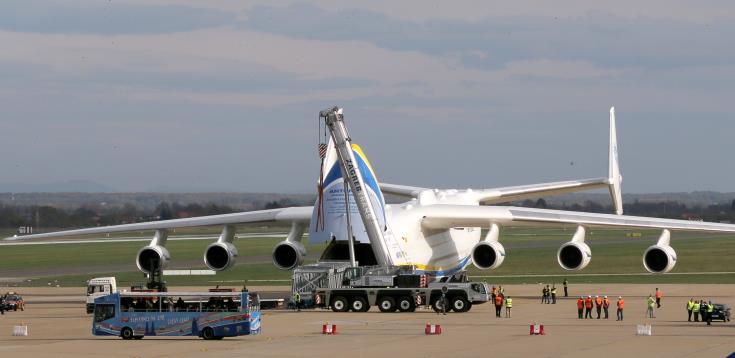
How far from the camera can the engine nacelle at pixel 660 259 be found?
47.3 metres

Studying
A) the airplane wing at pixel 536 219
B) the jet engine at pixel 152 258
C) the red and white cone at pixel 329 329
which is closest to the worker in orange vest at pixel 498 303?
the airplane wing at pixel 536 219

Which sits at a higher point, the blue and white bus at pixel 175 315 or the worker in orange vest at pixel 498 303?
the worker in orange vest at pixel 498 303

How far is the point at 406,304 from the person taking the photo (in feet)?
144

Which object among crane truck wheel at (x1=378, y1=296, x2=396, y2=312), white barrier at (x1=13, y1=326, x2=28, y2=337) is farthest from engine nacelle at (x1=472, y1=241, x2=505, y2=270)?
white barrier at (x1=13, y1=326, x2=28, y2=337)

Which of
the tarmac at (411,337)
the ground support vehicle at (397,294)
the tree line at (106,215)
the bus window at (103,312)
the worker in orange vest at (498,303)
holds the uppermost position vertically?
the tree line at (106,215)

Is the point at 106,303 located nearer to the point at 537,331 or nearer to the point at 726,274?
the point at 537,331

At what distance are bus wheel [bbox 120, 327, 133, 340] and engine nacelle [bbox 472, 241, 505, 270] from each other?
15881 mm

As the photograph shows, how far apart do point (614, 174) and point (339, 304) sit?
1856cm

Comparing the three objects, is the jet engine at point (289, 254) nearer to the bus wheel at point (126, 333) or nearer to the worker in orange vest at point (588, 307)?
the worker in orange vest at point (588, 307)

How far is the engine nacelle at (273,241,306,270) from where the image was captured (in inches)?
1886

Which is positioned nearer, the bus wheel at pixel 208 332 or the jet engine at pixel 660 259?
the bus wheel at pixel 208 332

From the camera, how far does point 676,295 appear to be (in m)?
52.8

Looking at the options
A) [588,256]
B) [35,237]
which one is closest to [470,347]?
[588,256]

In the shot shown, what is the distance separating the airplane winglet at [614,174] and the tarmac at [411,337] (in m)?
10.1
